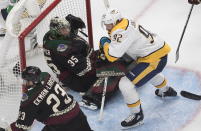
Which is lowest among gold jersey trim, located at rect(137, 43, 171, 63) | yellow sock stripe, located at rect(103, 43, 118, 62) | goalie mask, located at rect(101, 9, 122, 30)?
gold jersey trim, located at rect(137, 43, 171, 63)

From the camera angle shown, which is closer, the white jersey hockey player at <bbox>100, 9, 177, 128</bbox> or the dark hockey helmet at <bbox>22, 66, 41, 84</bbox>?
the dark hockey helmet at <bbox>22, 66, 41, 84</bbox>

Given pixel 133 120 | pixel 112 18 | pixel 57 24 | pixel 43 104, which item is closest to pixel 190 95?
pixel 133 120

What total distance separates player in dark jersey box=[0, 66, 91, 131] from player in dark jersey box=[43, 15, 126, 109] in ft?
2.63

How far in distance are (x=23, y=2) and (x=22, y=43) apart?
0.95 ft

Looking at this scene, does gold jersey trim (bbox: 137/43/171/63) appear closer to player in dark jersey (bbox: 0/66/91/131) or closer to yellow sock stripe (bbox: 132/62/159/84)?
yellow sock stripe (bbox: 132/62/159/84)

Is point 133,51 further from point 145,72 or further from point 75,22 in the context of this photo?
point 75,22

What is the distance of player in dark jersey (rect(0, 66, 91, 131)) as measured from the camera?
2.51 m

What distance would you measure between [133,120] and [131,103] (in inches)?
6.1

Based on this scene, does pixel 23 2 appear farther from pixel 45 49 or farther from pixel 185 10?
pixel 185 10

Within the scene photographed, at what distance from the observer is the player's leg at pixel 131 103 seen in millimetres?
3213

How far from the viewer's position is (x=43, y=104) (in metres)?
2.54

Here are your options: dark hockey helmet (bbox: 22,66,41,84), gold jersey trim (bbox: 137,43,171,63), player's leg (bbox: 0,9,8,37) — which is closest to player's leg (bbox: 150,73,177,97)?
gold jersey trim (bbox: 137,43,171,63)

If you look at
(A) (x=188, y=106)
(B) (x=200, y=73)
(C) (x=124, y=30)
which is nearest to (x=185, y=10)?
(B) (x=200, y=73)

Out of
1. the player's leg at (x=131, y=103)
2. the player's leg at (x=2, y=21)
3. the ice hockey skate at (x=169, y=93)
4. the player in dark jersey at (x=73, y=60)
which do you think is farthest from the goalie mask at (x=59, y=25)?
the player's leg at (x=2, y=21)
